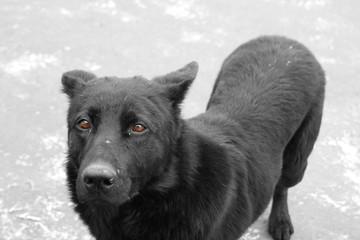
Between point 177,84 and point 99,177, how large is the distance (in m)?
0.91

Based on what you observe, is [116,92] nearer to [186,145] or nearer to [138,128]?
[138,128]

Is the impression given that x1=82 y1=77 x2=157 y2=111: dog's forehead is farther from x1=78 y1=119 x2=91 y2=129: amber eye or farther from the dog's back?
the dog's back

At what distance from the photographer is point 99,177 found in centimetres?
296

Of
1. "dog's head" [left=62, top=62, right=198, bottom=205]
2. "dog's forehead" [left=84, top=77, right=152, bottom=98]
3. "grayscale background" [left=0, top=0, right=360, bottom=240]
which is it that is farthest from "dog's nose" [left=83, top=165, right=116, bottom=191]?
"grayscale background" [left=0, top=0, right=360, bottom=240]

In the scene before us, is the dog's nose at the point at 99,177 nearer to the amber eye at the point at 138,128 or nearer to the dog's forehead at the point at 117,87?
the amber eye at the point at 138,128

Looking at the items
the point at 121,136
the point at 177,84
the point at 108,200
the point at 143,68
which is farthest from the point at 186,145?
the point at 143,68

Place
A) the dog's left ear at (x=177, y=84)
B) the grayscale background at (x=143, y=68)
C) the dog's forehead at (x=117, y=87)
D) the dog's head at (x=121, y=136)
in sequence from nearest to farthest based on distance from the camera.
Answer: the dog's head at (x=121, y=136), the dog's forehead at (x=117, y=87), the dog's left ear at (x=177, y=84), the grayscale background at (x=143, y=68)

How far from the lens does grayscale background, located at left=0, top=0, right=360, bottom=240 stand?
5004 millimetres

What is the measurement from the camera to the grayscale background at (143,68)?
5.00 metres

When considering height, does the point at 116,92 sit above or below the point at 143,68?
above

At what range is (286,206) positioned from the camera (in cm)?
493

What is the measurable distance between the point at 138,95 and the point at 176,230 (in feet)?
3.02

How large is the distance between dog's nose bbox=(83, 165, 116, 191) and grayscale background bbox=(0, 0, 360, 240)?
1.85 meters


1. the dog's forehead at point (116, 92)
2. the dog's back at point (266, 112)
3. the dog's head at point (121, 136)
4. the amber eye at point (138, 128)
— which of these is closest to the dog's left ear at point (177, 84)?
the dog's head at point (121, 136)
